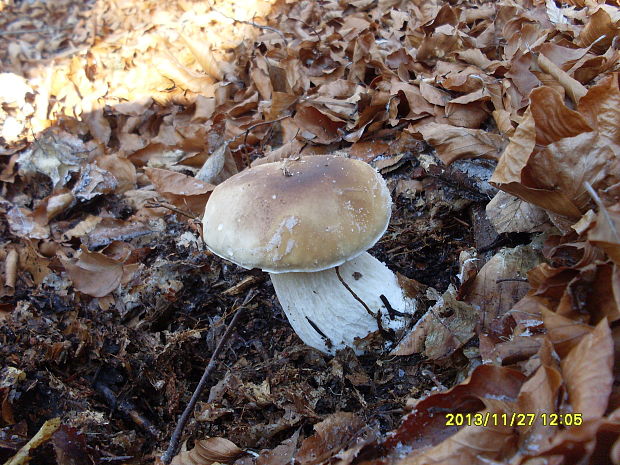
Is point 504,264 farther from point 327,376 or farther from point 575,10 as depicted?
point 575,10

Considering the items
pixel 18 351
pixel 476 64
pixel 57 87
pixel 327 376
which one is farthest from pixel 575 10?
pixel 57 87

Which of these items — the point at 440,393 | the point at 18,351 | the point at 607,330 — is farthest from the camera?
the point at 18,351

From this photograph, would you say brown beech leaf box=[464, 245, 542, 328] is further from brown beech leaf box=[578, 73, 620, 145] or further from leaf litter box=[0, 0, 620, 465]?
brown beech leaf box=[578, 73, 620, 145]

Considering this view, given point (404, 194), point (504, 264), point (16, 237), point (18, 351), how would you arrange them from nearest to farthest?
point (504, 264), point (18, 351), point (404, 194), point (16, 237)

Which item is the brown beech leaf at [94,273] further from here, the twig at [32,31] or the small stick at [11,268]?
the twig at [32,31]

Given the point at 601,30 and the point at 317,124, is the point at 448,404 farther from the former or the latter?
the point at 601,30

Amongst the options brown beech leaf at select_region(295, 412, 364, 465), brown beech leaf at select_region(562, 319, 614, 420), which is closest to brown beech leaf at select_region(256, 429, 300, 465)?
brown beech leaf at select_region(295, 412, 364, 465)
